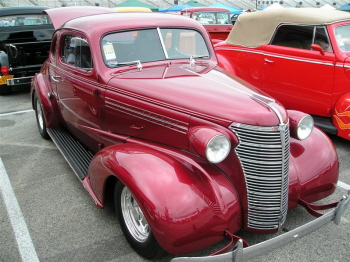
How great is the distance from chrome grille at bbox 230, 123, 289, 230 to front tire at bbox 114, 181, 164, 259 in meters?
0.80

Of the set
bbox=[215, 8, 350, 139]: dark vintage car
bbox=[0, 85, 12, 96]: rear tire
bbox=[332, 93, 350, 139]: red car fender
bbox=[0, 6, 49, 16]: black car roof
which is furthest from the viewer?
bbox=[0, 6, 49, 16]: black car roof

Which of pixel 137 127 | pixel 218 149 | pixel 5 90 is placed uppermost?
pixel 218 149

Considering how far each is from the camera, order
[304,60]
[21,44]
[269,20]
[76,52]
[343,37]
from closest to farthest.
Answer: [76,52] < [343,37] < [304,60] < [269,20] < [21,44]

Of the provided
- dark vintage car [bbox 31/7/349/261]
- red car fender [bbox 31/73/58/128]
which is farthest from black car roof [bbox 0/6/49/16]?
dark vintage car [bbox 31/7/349/261]

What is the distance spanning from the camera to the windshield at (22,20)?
8305 millimetres

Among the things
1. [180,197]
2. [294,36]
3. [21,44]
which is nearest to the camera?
[180,197]

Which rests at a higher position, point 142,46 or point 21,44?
point 142,46

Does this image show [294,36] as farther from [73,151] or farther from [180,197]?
[180,197]

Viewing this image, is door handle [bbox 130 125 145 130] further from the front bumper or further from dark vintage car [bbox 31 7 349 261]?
the front bumper

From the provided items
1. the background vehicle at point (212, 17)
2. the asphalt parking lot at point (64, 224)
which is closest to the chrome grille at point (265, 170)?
the asphalt parking lot at point (64, 224)

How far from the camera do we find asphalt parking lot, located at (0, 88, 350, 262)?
276 centimetres

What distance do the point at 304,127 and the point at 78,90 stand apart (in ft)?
7.71

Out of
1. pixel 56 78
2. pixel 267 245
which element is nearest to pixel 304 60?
pixel 56 78

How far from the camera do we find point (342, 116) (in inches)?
185
